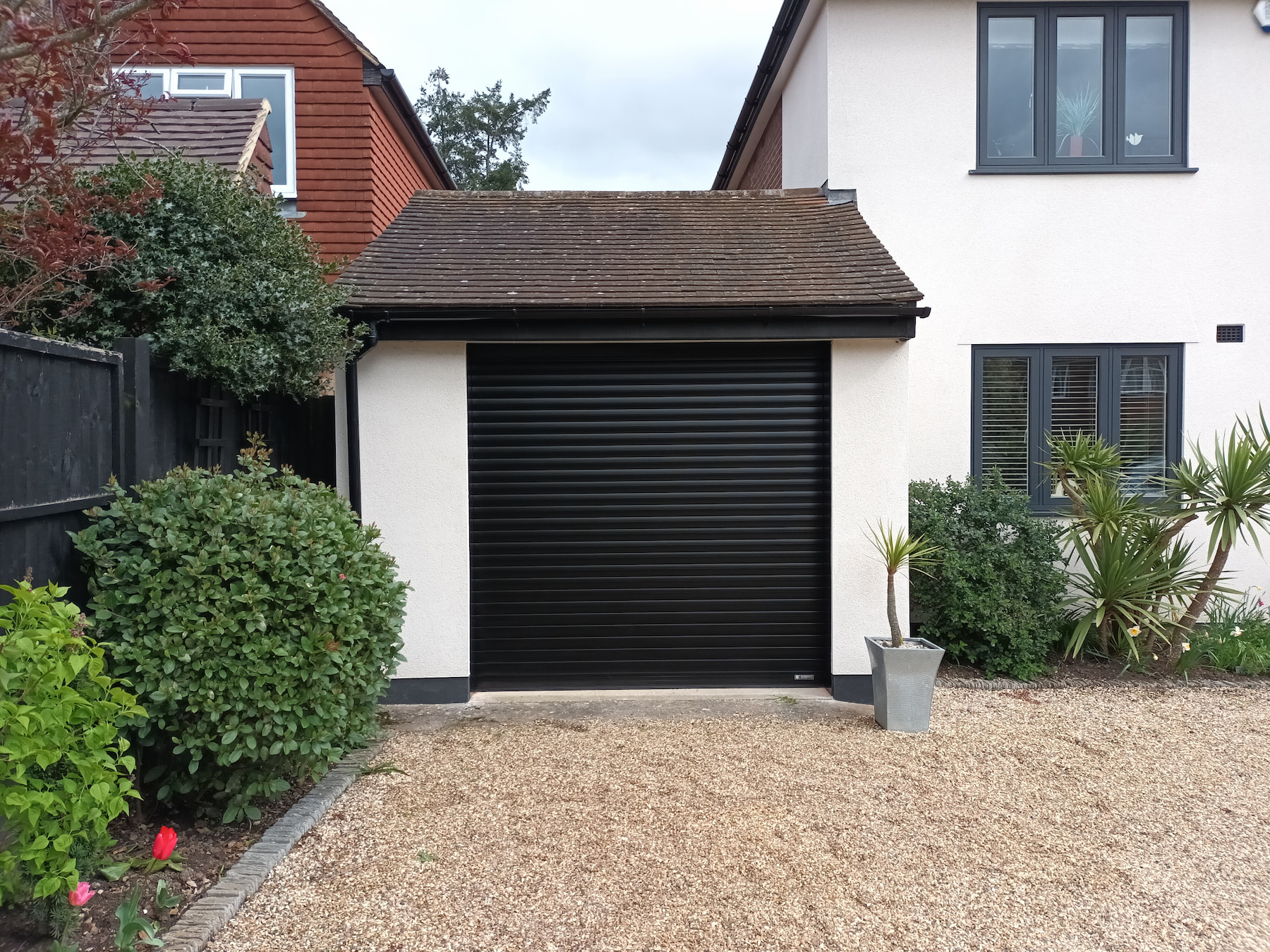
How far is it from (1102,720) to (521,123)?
33441 millimetres

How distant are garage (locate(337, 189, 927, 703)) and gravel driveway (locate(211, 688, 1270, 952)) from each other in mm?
822

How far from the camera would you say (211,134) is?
8602 mm

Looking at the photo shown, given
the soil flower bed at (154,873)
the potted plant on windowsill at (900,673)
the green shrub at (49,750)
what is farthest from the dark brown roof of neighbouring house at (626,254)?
the green shrub at (49,750)

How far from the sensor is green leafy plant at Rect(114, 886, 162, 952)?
2990 mm

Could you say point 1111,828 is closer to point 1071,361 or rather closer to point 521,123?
point 1071,361

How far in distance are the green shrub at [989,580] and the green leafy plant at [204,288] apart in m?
4.98

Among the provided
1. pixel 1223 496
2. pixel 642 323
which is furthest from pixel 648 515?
pixel 1223 496

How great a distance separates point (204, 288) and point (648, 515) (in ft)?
11.4

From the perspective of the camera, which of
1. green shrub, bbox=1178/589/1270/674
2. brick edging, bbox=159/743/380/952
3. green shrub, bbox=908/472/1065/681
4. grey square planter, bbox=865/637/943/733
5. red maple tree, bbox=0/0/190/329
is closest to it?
brick edging, bbox=159/743/380/952

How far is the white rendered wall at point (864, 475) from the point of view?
657cm

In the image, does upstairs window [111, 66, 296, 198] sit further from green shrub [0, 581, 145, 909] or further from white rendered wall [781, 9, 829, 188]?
green shrub [0, 581, 145, 909]

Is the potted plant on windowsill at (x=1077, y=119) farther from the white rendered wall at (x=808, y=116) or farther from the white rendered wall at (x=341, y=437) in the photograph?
the white rendered wall at (x=341, y=437)

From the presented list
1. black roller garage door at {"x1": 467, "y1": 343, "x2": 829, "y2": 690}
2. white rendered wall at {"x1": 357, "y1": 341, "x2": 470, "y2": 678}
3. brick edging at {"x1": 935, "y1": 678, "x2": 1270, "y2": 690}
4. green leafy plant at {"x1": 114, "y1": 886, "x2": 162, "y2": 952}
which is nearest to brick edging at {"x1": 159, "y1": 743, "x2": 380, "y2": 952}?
green leafy plant at {"x1": 114, "y1": 886, "x2": 162, "y2": 952}

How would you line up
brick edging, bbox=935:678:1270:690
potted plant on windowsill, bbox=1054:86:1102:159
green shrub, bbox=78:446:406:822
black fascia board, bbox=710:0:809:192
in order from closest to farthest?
green shrub, bbox=78:446:406:822 < brick edging, bbox=935:678:1270:690 < potted plant on windowsill, bbox=1054:86:1102:159 < black fascia board, bbox=710:0:809:192
